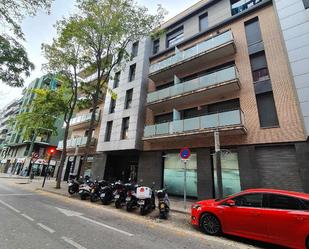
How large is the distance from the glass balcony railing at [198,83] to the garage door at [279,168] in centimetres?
500

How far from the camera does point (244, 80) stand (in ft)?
39.9

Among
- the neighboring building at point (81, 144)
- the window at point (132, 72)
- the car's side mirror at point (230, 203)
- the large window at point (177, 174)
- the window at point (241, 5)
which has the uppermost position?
the window at point (241, 5)

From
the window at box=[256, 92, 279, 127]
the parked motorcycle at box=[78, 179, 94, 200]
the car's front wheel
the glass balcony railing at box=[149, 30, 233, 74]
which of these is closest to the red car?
the car's front wheel

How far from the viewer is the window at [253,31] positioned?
12623 mm

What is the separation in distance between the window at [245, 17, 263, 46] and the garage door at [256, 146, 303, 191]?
7570 millimetres

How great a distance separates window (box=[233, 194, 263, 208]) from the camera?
5.18m

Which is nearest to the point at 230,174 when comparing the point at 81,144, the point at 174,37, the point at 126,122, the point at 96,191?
the point at 96,191

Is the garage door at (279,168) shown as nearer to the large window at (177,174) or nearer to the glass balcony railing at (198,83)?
the large window at (177,174)

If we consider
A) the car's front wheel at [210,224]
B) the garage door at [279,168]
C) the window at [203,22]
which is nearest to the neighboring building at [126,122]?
the window at [203,22]

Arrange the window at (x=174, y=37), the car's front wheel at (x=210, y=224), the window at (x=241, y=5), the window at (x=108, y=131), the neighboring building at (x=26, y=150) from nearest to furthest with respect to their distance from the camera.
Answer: the car's front wheel at (x=210, y=224)
the window at (x=241, y=5)
the window at (x=174, y=37)
the window at (x=108, y=131)
the neighboring building at (x=26, y=150)

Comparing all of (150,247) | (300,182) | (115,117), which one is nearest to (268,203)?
(150,247)

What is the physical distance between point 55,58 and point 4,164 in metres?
41.8

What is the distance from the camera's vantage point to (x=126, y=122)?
56.5 ft

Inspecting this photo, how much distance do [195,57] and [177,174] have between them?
9.07 metres
